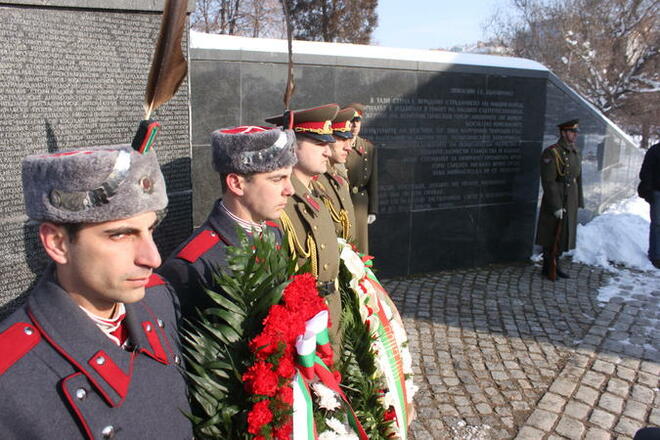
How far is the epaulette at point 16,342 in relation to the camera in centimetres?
132

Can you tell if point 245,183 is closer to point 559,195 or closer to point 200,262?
point 200,262

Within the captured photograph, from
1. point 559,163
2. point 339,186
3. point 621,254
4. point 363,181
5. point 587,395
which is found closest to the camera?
point 587,395

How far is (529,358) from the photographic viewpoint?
16.7ft

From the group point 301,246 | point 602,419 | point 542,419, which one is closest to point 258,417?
point 301,246

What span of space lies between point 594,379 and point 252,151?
3.78 m

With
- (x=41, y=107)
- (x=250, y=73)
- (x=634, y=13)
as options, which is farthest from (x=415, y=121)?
(x=634, y=13)

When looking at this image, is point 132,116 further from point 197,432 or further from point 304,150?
point 197,432

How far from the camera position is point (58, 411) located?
4.36 feet

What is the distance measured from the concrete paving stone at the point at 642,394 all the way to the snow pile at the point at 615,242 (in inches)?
160

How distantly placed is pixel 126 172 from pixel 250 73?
4.89 m

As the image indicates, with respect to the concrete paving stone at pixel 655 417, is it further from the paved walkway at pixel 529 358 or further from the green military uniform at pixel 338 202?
the green military uniform at pixel 338 202

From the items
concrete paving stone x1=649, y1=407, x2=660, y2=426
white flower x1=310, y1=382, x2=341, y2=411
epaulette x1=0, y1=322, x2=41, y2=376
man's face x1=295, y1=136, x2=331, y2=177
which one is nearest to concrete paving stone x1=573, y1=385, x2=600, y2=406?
concrete paving stone x1=649, y1=407, x2=660, y2=426

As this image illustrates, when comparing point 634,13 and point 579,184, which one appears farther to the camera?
point 634,13

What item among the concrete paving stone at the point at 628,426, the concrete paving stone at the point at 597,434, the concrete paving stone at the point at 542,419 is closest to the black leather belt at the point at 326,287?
the concrete paving stone at the point at 542,419
